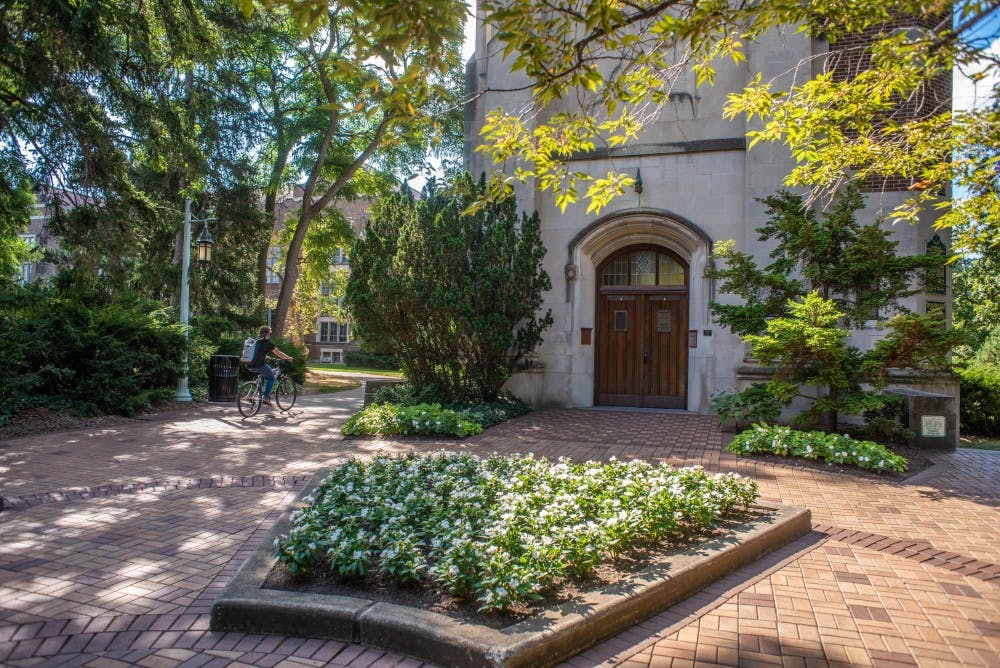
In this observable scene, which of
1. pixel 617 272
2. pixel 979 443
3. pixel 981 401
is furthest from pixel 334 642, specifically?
pixel 981 401

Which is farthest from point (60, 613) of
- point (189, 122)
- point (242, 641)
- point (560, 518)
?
point (189, 122)

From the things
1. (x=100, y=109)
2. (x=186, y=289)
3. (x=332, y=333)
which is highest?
(x=100, y=109)

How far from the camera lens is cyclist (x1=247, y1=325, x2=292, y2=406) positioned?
1284 cm

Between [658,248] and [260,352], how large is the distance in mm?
8373

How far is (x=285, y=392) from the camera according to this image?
1401 cm

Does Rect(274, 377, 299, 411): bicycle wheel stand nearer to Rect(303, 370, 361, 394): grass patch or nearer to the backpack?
the backpack

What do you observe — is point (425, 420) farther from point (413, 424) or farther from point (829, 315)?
point (829, 315)

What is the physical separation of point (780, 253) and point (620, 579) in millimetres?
7416

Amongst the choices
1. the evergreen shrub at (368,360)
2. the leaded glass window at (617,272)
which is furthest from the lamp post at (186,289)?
the evergreen shrub at (368,360)

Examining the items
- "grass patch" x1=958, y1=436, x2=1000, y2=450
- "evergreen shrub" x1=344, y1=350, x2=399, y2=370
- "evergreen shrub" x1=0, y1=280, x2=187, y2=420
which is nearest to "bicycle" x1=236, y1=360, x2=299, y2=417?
"evergreen shrub" x1=0, y1=280, x2=187, y2=420

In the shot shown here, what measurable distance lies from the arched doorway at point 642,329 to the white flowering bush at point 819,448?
4780mm

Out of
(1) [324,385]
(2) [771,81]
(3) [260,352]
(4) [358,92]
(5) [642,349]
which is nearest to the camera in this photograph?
(2) [771,81]

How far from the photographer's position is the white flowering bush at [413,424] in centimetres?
1013

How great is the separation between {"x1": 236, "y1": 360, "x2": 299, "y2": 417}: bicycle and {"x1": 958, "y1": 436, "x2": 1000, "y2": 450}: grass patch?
41.4 ft
